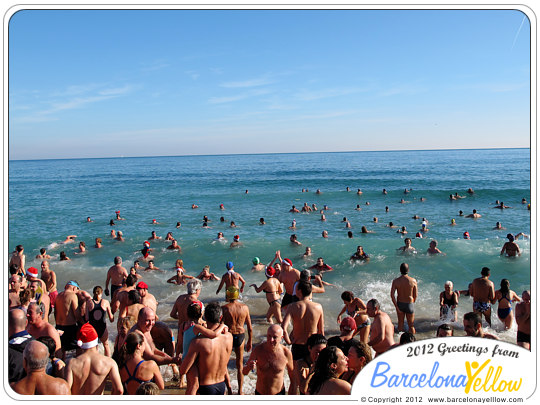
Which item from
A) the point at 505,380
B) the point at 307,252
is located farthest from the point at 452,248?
the point at 505,380

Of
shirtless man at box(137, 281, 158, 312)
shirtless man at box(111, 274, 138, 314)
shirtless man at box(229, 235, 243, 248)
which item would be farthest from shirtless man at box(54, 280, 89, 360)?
shirtless man at box(229, 235, 243, 248)

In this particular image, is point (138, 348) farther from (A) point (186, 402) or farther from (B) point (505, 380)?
(B) point (505, 380)

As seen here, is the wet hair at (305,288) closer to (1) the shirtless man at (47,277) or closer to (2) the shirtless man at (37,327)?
(2) the shirtless man at (37,327)

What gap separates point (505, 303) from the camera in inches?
292

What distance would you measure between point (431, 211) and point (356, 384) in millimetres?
24095

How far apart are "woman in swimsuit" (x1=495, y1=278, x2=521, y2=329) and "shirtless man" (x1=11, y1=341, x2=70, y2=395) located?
311 inches

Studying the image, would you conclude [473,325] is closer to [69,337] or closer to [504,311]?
[504,311]

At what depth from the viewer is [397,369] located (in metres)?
3.65

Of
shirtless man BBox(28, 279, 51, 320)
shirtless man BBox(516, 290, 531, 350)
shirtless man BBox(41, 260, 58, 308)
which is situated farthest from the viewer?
shirtless man BBox(41, 260, 58, 308)

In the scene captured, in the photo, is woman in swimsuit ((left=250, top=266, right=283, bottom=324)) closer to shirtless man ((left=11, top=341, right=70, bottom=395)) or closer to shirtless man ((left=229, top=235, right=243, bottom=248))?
shirtless man ((left=11, top=341, right=70, bottom=395))

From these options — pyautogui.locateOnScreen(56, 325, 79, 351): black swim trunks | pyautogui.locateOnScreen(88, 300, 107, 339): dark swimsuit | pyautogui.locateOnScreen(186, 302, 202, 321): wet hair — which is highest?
pyautogui.locateOnScreen(186, 302, 202, 321): wet hair

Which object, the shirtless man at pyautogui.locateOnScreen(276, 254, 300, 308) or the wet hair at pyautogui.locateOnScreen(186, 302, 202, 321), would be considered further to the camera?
the shirtless man at pyautogui.locateOnScreen(276, 254, 300, 308)

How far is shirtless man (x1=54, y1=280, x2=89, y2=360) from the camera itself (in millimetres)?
6222

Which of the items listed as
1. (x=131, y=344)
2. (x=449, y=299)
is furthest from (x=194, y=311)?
(x=449, y=299)
